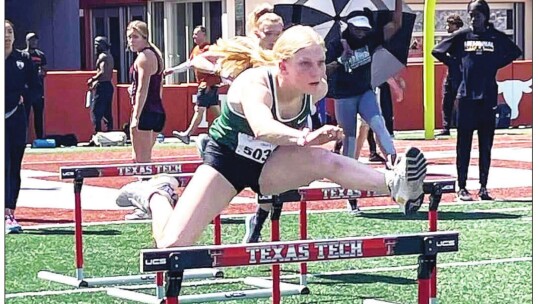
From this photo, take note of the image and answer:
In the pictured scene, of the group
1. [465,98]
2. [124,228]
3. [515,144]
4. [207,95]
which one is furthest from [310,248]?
[515,144]

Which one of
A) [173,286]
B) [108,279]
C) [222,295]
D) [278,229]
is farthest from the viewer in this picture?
[108,279]

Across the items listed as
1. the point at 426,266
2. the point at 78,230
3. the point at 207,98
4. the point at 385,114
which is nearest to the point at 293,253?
the point at 426,266

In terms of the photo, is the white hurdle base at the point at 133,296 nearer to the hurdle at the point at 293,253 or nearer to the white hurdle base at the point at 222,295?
the white hurdle base at the point at 222,295

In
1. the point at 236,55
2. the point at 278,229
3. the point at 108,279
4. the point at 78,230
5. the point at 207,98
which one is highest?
the point at 236,55

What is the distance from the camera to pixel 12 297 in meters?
8.56

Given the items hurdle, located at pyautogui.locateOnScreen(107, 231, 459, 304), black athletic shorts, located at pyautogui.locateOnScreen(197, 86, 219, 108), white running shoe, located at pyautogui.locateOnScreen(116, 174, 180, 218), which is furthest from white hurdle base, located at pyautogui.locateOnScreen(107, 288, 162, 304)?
black athletic shorts, located at pyautogui.locateOnScreen(197, 86, 219, 108)

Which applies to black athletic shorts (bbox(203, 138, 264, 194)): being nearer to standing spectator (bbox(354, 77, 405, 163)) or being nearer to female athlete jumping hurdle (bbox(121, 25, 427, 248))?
female athlete jumping hurdle (bbox(121, 25, 427, 248))

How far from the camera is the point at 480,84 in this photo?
13445 millimetres

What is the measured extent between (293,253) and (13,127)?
21.0ft

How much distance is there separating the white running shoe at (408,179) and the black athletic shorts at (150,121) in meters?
6.19

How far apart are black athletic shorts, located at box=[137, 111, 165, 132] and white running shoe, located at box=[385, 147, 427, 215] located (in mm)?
6189

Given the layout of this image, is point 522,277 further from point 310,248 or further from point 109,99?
point 109,99

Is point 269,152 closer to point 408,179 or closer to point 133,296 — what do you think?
point 408,179
